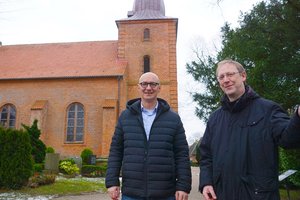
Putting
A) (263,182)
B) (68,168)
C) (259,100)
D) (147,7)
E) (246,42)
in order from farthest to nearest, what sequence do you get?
(147,7) < (68,168) < (246,42) < (259,100) < (263,182)

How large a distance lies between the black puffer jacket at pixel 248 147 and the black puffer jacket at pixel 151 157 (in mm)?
562

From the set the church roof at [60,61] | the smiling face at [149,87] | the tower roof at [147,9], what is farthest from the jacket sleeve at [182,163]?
the tower roof at [147,9]

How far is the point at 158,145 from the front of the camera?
12.0ft

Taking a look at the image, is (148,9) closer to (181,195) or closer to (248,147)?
(181,195)

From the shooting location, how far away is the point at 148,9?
2616 centimetres

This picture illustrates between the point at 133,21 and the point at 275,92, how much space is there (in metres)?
16.1

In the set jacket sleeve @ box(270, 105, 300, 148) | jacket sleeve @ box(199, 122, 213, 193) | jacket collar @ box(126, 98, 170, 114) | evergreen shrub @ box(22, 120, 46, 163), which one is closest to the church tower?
evergreen shrub @ box(22, 120, 46, 163)

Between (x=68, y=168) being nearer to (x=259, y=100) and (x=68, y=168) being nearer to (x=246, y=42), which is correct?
(x=246, y=42)

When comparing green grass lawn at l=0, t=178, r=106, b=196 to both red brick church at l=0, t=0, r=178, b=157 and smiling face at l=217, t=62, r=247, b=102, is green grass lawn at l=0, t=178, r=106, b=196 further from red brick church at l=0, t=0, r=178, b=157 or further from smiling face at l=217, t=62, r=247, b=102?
red brick church at l=0, t=0, r=178, b=157

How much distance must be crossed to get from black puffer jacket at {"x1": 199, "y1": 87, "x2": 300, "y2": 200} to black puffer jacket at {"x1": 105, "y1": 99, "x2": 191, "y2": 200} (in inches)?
22.1

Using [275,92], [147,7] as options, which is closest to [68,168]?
[275,92]

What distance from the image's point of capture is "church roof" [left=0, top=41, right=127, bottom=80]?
23938mm

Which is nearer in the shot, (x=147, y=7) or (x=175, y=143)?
(x=175, y=143)

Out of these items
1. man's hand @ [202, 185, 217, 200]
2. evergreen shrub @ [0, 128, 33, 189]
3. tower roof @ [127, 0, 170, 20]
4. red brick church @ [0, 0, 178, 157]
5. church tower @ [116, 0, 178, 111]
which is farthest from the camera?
tower roof @ [127, 0, 170, 20]
